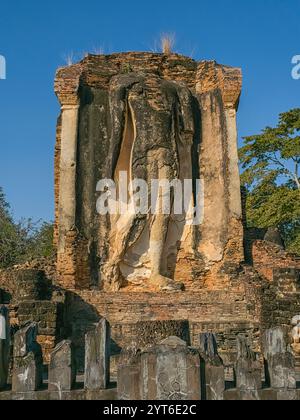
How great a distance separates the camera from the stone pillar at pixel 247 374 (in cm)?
496

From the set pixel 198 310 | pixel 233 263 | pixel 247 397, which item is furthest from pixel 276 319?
pixel 247 397

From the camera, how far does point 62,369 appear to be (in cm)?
Answer: 510

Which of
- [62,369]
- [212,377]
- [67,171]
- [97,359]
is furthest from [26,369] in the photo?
[67,171]

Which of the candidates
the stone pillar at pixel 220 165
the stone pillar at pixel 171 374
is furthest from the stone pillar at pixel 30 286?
the stone pillar at pixel 171 374

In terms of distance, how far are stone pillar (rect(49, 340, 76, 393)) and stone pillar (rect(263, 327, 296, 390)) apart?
1.86 meters

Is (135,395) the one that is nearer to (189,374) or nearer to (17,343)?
(189,374)

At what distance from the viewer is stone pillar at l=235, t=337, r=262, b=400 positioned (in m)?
4.96

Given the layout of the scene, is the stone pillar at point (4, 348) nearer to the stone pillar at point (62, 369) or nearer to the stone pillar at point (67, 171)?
the stone pillar at point (62, 369)

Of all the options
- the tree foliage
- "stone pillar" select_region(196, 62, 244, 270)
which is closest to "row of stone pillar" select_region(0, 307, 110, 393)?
"stone pillar" select_region(196, 62, 244, 270)

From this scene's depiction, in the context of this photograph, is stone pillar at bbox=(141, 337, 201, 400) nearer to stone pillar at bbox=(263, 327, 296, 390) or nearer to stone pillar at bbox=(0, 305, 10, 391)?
stone pillar at bbox=(263, 327, 296, 390)

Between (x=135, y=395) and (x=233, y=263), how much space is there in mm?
8702

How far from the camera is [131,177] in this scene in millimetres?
13656

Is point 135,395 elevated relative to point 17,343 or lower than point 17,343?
lower

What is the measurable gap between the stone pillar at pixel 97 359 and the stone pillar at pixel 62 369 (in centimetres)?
15
